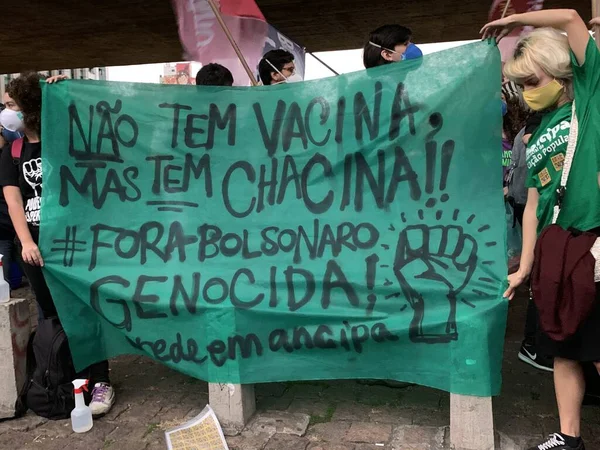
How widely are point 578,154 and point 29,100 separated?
2.74 meters

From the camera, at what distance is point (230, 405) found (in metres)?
2.78

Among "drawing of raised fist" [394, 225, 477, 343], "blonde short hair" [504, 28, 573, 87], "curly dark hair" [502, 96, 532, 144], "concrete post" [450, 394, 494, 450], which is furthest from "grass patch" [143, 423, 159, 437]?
"curly dark hair" [502, 96, 532, 144]

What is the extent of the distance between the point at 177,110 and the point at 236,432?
1678 millimetres

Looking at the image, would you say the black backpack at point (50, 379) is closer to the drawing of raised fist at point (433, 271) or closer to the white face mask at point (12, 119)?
the white face mask at point (12, 119)

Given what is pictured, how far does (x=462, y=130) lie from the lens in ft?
8.32

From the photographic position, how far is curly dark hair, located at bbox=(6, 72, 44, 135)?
301 cm

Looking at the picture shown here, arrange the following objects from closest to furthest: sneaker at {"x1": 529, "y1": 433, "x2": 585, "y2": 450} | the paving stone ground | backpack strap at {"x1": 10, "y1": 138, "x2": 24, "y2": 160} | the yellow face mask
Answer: the yellow face mask, sneaker at {"x1": 529, "y1": 433, "x2": 585, "y2": 450}, the paving stone ground, backpack strap at {"x1": 10, "y1": 138, "x2": 24, "y2": 160}

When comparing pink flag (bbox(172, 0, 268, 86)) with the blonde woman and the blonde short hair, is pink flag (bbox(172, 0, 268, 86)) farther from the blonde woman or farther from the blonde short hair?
the blonde short hair

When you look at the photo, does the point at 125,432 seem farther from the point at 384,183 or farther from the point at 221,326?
the point at 384,183

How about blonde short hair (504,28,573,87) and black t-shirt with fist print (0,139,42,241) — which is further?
black t-shirt with fist print (0,139,42,241)

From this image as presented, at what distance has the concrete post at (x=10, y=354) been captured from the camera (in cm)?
297

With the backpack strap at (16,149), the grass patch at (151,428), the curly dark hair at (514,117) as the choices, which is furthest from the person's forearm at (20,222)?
the curly dark hair at (514,117)

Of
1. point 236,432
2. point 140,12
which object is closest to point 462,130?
point 236,432

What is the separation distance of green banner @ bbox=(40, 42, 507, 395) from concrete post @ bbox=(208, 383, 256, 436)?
2.3 inches
